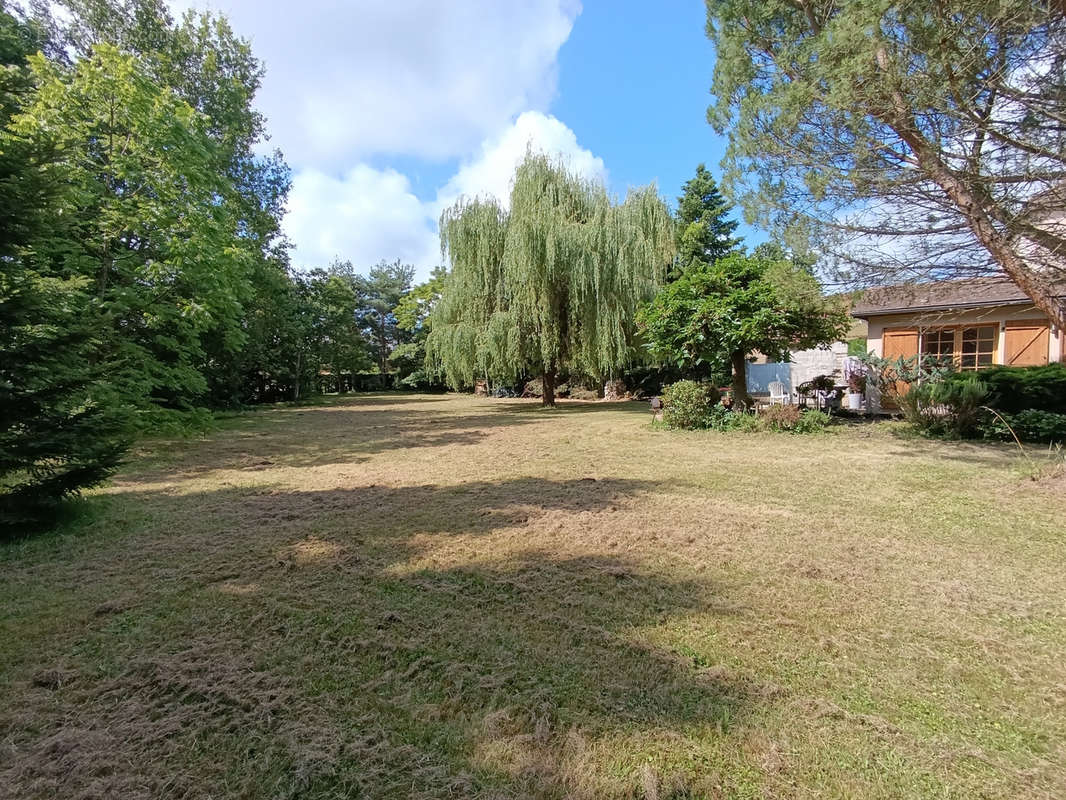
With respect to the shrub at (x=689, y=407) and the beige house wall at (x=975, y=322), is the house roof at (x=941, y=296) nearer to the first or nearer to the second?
the beige house wall at (x=975, y=322)

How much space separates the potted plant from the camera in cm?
1203

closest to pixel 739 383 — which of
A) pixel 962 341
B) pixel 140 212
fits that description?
pixel 962 341

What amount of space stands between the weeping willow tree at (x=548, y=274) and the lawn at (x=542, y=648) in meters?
9.71

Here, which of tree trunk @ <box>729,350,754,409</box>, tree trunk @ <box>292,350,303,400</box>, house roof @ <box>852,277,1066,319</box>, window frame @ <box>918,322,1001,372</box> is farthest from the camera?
tree trunk @ <box>292,350,303,400</box>

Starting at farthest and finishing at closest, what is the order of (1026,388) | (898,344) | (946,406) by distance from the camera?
1. (898,344)
2. (1026,388)
3. (946,406)

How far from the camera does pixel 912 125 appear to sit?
5.21 meters

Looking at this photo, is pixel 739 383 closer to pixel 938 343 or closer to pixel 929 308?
pixel 929 308

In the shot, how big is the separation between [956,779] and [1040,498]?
505cm

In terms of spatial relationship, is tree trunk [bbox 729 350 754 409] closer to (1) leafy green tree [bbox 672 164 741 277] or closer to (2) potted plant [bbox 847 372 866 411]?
(2) potted plant [bbox 847 372 866 411]

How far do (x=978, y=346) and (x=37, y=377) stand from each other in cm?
1646

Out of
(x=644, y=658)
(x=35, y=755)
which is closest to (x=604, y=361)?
(x=644, y=658)

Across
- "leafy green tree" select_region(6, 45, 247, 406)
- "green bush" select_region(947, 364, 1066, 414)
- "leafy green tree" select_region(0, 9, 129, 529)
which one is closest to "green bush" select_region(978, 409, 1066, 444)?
"green bush" select_region(947, 364, 1066, 414)

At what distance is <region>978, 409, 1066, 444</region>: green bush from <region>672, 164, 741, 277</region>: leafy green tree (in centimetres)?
1205

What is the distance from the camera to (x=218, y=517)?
183 inches
